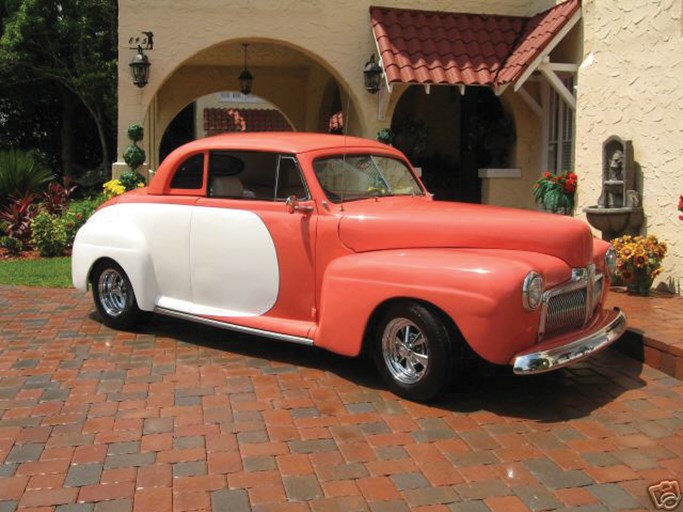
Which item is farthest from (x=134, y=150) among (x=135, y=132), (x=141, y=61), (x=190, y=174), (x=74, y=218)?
(x=190, y=174)

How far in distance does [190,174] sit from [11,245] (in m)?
6.55

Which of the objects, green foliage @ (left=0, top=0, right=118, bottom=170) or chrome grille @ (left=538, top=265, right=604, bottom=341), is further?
green foliage @ (left=0, top=0, right=118, bottom=170)

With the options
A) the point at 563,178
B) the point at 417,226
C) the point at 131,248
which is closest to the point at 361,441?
the point at 417,226

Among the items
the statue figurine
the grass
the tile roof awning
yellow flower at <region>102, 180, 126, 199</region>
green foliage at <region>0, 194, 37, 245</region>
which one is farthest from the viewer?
green foliage at <region>0, 194, 37, 245</region>

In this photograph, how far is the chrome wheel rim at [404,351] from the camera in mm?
4508

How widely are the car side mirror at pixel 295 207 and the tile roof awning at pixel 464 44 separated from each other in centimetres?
535

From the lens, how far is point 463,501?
10.8 feet

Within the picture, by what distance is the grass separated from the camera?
8585mm

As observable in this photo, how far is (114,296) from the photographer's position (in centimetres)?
640

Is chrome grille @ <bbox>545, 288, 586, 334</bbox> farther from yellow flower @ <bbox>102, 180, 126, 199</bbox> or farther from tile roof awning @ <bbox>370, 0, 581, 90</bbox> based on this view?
yellow flower @ <bbox>102, 180, 126, 199</bbox>

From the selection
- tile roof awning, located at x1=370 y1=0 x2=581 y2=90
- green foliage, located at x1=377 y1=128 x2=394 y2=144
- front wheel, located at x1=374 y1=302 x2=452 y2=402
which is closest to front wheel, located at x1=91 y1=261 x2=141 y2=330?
front wheel, located at x1=374 y1=302 x2=452 y2=402

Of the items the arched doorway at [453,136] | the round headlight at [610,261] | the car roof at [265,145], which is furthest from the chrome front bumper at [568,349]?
the arched doorway at [453,136]

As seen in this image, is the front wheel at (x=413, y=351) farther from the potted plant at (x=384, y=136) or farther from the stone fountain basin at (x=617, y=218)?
the potted plant at (x=384, y=136)

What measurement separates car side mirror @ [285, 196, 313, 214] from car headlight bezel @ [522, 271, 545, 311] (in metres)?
1.64
